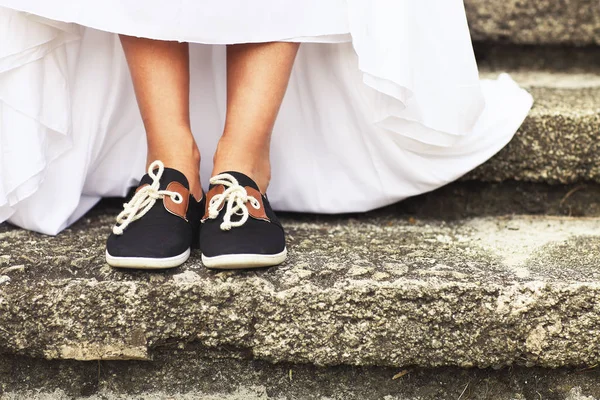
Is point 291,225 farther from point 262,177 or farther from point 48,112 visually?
point 48,112

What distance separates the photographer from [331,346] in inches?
39.4

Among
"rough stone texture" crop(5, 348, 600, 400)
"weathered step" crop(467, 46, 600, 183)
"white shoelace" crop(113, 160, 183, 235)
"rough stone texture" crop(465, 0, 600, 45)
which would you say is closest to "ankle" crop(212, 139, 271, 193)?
"white shoelace" crop(113, 160, 183, 235)

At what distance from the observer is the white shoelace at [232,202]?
1.02 metres

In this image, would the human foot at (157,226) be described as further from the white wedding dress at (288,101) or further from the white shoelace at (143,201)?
the white wedding dress at (288,101)

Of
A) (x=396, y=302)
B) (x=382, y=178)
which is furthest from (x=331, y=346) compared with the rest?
(x=382, y=178)

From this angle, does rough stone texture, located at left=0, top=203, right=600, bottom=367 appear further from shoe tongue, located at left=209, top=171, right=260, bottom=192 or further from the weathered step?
the weathered step

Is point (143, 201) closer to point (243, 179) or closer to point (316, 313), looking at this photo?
point (243, 179)

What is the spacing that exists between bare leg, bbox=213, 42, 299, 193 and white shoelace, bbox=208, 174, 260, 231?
8cm

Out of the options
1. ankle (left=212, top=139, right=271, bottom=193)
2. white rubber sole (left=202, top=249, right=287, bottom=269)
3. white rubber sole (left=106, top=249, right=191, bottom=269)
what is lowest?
white rubber sole (left=106, top=249, right=191, bottom=269)

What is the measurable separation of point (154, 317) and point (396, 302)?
0.39m

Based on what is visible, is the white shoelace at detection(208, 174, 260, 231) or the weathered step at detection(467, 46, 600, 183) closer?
the white shoelace at detection(208, 174, 260, 231)

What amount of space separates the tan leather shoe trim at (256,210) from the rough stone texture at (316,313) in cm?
10

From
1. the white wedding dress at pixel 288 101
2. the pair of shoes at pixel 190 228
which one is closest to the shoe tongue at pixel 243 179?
the pair of shoes at pixel 190 228

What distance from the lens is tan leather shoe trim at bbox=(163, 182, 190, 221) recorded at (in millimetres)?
1062
